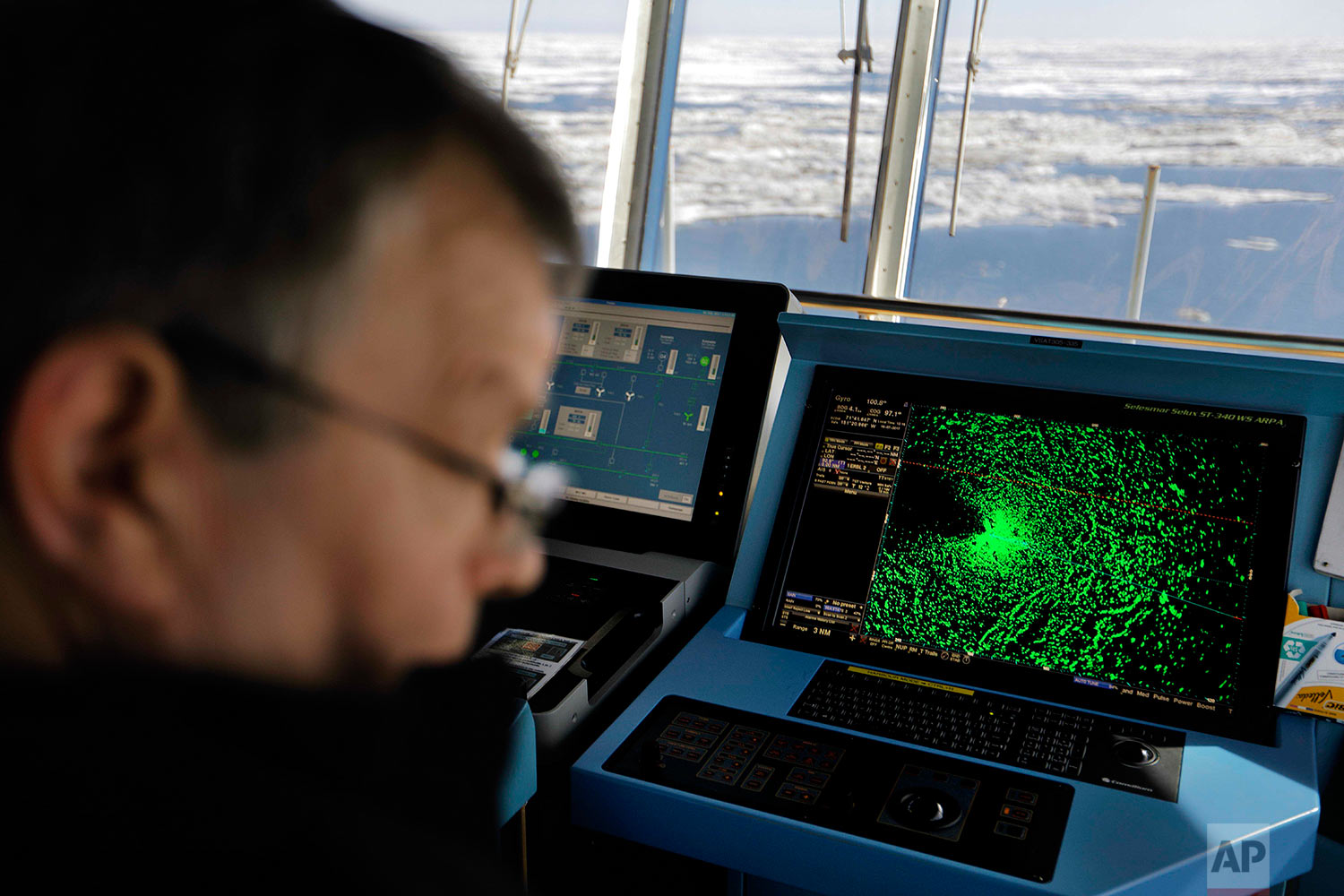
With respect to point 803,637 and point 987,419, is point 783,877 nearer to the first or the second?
point 803,637

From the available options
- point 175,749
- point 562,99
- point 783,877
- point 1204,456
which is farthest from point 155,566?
point 562,99

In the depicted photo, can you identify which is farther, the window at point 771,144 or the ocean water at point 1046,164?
the window at point 771,144

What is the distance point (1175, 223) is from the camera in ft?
11.4

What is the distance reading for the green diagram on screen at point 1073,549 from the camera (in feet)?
3.81

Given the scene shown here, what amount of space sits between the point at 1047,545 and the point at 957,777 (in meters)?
0.36

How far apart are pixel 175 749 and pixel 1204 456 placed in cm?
123

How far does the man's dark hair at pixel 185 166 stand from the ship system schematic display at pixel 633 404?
1.22 m

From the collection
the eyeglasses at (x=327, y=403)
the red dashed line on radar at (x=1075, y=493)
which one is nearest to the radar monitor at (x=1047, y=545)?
the red dashed line on radar at (x=1075, y=493)

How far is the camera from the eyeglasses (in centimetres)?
28

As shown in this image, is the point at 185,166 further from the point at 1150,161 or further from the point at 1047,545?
the point at 1150,161

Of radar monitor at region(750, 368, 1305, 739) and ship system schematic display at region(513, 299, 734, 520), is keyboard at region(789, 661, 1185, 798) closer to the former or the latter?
radar monitor at region(750, 368, 1305, 739)

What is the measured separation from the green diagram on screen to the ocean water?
1.90 metres

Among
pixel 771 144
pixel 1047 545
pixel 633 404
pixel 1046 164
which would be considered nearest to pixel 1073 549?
pixel 1047 545

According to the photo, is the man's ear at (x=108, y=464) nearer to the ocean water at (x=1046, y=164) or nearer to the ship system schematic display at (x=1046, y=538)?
the ship system schematic display at (x=1046, y=538)
